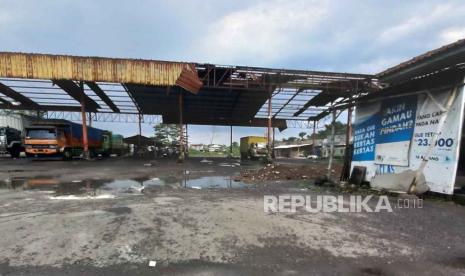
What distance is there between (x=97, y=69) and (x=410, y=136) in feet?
64.5

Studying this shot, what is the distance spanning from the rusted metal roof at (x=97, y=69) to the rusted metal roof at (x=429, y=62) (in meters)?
14.2

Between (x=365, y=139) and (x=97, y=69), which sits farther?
(x=97, y=69)

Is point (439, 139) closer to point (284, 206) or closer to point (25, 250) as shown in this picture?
point (284, 206)

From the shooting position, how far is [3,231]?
505 cm

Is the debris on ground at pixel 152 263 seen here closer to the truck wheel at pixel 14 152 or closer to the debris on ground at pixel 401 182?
the debris on ground at pixel 401 182

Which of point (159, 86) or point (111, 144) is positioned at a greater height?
point (159, 86)

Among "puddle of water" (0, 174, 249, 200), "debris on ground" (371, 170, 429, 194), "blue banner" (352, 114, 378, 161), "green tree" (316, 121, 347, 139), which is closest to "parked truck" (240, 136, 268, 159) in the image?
"blue banner" (352, 114, 378, 161)

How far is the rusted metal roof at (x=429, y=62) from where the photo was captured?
8.20m

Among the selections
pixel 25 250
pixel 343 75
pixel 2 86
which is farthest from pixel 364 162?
pixel 2 86

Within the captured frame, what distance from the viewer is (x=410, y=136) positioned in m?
9.26

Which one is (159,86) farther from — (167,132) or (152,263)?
(167,132)

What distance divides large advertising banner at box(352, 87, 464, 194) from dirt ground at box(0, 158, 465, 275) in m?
1.06

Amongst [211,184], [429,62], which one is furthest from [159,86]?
[429,62]
